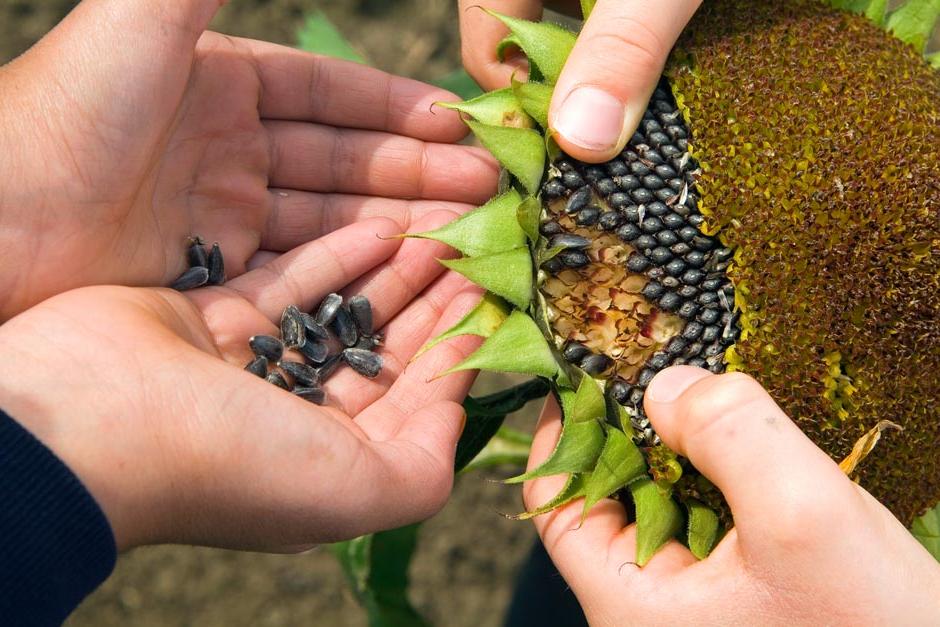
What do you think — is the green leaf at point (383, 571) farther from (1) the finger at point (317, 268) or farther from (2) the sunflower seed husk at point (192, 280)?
(2) the sunflower seed husk at point (192, 280)

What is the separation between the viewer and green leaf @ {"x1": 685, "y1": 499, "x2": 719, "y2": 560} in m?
1.71

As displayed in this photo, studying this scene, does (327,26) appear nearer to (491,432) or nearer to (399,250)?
(399,250)

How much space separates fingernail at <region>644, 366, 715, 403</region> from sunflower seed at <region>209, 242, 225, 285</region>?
104 cm

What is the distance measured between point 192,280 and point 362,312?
1.27 feet

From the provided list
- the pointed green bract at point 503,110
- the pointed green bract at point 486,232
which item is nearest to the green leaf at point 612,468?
the pointed green bract at point 486,232

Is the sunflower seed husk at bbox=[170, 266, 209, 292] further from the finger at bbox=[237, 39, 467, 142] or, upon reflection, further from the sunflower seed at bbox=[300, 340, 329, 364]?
the finger at bbox=[237, 39, 467, 142]

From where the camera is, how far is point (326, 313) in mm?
2170

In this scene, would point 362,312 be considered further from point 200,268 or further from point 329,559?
point 329,559

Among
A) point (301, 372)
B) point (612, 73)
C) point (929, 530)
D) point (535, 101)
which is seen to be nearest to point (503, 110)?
point (535, 101)

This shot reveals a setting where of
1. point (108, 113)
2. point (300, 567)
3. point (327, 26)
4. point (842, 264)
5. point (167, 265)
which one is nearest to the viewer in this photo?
point (842, 264)

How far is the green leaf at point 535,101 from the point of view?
1.81 meters

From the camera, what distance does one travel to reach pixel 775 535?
1.52 metres

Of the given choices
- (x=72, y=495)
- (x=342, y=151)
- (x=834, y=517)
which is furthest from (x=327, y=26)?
(x=834, y=517)

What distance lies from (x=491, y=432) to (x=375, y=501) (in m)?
0.67
